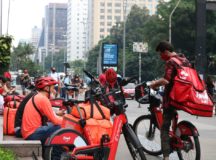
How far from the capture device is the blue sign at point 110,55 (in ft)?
131

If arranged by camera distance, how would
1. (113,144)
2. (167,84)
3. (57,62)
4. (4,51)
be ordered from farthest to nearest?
(57,62), (4,51), (167,84), (113,144)

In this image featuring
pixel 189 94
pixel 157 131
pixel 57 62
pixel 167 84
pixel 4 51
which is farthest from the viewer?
pixel 57 62

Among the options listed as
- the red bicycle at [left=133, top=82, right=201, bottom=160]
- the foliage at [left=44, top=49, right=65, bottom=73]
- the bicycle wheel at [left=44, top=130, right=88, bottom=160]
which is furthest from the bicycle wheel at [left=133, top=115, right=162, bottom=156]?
the foliage at [left=44, top=49, right=65, bottom=73]

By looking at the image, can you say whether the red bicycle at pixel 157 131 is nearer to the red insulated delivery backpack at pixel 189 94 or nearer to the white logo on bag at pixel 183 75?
the red insulated delivery backpack at pixel 189 94

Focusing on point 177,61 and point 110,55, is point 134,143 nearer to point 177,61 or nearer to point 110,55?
point 177,61

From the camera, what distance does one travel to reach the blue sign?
1577 inches

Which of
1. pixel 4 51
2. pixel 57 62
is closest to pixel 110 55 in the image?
pixel 4 51

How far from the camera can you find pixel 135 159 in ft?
21.6

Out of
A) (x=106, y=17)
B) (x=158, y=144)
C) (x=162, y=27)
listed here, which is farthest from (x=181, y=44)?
(x=106, y=17)

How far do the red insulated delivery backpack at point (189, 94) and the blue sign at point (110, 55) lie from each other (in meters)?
32.7

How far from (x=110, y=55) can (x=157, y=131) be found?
3170 centimetres

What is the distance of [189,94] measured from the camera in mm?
7074

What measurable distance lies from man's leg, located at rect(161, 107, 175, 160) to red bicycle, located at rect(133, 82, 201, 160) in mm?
167

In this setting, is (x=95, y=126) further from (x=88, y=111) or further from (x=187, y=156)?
(x=187, y=156)
